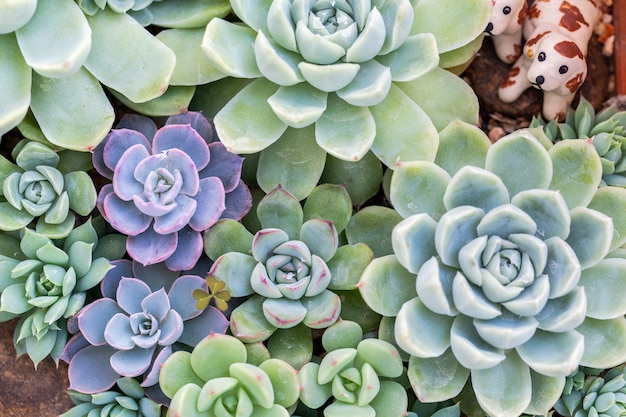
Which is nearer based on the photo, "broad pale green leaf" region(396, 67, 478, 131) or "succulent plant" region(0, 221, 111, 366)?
"succulent plant" region(0, 221, 111, 366)

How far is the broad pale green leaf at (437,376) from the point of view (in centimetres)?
117

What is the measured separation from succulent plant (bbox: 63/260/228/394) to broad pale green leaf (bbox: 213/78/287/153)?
0.93ft

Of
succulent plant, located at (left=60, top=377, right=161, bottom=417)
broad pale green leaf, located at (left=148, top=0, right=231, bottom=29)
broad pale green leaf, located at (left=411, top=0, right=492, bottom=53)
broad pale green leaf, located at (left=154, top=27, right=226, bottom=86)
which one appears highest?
broad pale green leaf, located at (left=411, top=0, right=492, bottom=53)

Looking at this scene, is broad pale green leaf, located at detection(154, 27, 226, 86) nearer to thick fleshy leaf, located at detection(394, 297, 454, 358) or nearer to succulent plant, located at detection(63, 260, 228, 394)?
succulent plant, located at detection(63, 260, 228, 394)

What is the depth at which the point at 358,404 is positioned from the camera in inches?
46.1

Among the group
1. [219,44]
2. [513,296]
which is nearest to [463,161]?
[513,296]

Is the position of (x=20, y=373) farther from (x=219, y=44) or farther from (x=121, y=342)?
(x=219, y=44)

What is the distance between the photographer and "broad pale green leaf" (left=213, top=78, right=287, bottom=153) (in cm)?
125

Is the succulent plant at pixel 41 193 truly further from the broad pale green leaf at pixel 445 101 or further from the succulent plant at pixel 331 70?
the broad pale green leaf at pixel 445 101

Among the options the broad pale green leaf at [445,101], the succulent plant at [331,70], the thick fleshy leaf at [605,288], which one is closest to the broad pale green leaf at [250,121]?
the succulent plant at [331,70]

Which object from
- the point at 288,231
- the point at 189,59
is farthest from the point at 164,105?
the point at 288,231

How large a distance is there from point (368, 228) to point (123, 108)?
0.65 metres

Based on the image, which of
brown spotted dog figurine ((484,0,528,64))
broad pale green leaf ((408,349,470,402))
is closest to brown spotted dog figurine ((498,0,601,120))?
brown spotted dog figurine ((484,0,528,64))

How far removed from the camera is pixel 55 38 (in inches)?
47.1
